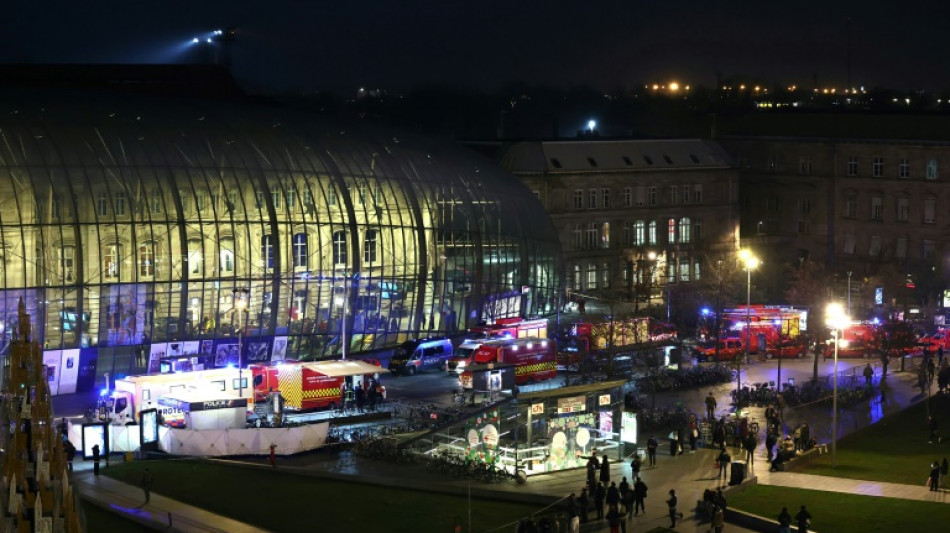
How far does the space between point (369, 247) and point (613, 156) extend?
145ft

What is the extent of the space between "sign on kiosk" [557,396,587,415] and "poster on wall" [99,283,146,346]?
85.2 feet

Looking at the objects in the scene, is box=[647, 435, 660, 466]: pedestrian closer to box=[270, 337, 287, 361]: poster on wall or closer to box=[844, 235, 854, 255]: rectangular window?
box=[270, 337, 287, 361]: poster on wall

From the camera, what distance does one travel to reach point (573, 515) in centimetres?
5531

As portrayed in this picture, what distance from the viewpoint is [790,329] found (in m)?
97.5

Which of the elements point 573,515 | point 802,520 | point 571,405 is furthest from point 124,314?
point 802,520

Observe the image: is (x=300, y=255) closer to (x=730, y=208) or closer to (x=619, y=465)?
(x=619, y=465)

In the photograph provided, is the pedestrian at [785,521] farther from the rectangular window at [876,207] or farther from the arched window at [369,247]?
the rectangular window at [876,207]

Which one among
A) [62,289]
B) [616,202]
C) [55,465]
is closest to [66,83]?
[616,202]

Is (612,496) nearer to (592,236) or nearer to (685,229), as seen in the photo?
(592,236)

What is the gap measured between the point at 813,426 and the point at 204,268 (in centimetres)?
2932

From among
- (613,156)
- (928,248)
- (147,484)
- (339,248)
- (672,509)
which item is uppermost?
(613,156)

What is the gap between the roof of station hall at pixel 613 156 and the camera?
418ft

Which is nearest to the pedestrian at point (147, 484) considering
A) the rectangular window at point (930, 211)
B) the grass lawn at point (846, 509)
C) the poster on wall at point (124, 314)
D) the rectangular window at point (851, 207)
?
the grass lawn at point (846, 509)

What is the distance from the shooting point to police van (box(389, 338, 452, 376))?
87250 millimetres
